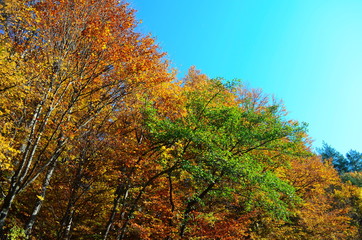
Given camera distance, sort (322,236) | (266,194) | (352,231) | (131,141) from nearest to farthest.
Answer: (266,194)
(131,141)
(322,236)
(352,231)

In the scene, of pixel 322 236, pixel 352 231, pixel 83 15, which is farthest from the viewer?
pixel 352 231

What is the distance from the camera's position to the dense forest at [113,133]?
9.05 meters

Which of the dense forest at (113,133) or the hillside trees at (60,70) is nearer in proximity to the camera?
the hillside trees at (60,70)

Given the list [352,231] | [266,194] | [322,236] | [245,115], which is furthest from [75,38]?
[352,231]

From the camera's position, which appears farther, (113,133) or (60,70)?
(113,133)

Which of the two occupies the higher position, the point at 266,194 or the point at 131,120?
the point at 131,120

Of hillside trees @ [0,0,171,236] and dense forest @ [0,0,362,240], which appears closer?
hillside trees @ [0,0,171,236]

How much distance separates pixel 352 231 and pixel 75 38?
78.3ft

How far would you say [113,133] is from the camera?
12.7m

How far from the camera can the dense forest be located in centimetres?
905

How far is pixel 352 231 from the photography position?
19172mm

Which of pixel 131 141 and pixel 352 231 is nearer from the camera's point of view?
pixel 131 141

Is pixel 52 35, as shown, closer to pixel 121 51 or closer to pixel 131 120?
pixel 121 51

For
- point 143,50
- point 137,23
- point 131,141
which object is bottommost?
point 131,141
